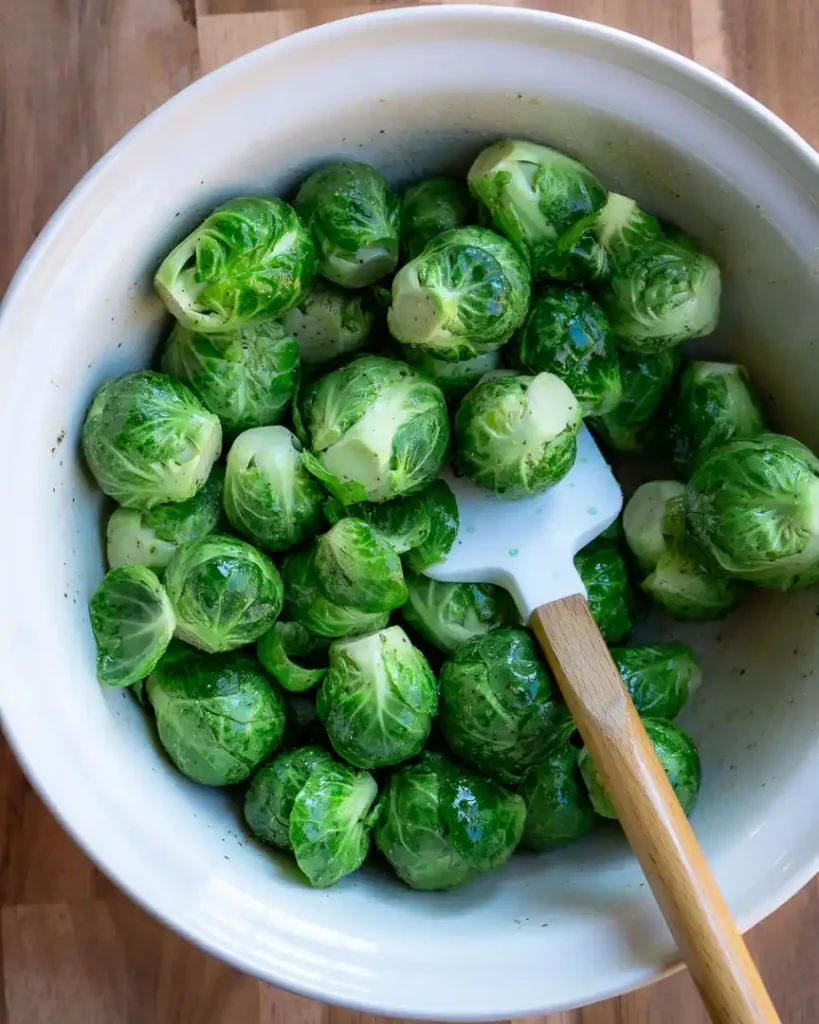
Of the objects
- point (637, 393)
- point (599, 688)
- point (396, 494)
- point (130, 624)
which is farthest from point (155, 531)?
point (637, 393)

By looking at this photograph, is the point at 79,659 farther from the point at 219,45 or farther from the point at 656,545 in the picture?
the point at 219,45

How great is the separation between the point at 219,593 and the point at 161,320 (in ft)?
1.62

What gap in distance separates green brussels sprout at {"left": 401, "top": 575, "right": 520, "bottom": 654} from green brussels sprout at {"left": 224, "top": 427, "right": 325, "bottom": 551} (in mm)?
231

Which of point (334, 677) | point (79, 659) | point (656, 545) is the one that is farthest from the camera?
point (656, 545)

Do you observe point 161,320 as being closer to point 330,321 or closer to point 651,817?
point 330,321

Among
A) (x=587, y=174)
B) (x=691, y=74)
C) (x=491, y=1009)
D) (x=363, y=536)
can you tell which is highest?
(x=691, y=74)

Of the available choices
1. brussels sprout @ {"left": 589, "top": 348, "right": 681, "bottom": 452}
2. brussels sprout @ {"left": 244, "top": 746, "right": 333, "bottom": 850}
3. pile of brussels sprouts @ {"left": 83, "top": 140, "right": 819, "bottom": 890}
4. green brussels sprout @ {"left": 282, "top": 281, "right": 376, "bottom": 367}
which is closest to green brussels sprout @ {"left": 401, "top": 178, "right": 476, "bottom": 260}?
pile of brussels sprouts @ {"left": 83, "top": 140, "right": 819, "bottom": 890}

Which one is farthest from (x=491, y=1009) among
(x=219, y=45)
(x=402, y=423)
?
(x=219, y=45)

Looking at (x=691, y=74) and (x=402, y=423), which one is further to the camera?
(x=402, y=423)

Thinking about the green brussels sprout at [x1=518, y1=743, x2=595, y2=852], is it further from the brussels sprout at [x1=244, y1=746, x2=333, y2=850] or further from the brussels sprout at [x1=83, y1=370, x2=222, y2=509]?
the brussels sprout at [x1=83, y1=370, x2=222, y2=509]

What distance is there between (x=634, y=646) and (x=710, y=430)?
44 centimetres

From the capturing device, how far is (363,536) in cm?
155

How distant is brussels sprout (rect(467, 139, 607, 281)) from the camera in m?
1.58

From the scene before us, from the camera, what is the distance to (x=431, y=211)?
1.67 meters
